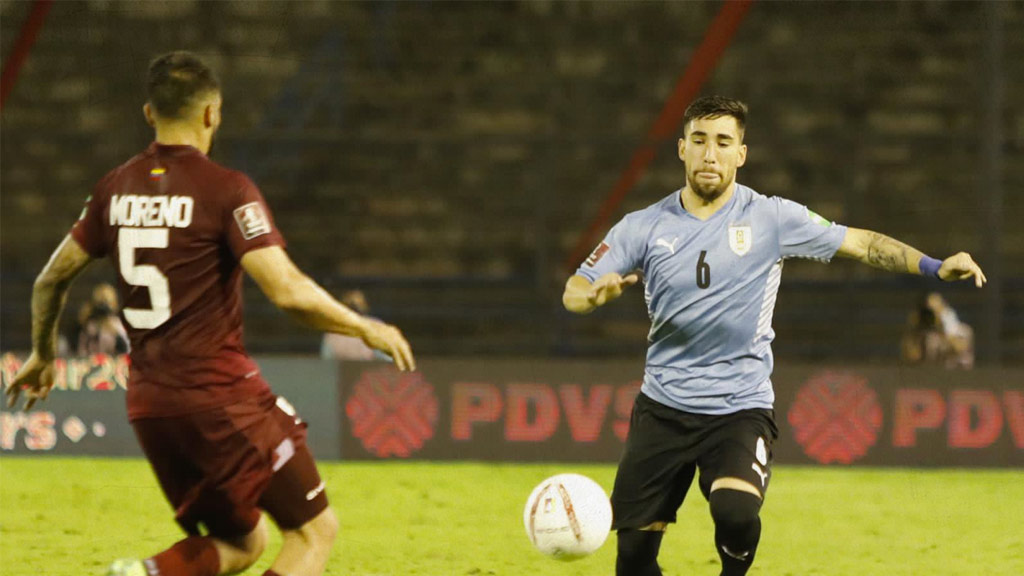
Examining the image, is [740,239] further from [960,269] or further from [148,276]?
[148,276]

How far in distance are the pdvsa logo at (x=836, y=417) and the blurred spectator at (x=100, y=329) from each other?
6.74 meters

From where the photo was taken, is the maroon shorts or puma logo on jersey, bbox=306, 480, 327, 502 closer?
A: the maroon shorts

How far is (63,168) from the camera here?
1897 centimetres

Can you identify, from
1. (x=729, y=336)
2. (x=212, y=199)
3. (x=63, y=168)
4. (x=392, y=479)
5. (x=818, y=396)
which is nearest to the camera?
(x=212, y=199)

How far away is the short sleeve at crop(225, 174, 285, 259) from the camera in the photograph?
469 centimetres

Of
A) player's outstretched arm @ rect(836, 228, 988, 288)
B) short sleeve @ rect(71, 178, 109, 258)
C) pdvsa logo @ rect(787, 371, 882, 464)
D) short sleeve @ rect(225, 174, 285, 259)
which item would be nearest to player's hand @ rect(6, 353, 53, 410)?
short sleeve @ rect(71, 178, 109, 258)

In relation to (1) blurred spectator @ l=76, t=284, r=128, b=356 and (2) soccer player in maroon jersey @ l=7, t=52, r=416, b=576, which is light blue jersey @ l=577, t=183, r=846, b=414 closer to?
(2) soccer player in maroon jersey @ l=7, t=52, r=416, b=576

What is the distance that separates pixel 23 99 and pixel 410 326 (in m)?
6.18

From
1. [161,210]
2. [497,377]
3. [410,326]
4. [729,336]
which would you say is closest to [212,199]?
[161,210]

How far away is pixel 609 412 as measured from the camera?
13625 mm

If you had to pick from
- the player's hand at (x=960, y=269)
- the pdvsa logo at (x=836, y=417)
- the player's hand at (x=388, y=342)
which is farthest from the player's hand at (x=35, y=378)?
the pdvsa logo at (x=836, y=417)

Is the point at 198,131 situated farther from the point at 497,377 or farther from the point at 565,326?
the point at 565,326

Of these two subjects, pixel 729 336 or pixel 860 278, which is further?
pixel 860 278

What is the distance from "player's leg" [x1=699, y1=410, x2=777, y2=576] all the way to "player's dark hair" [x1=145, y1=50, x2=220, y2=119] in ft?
8.02
